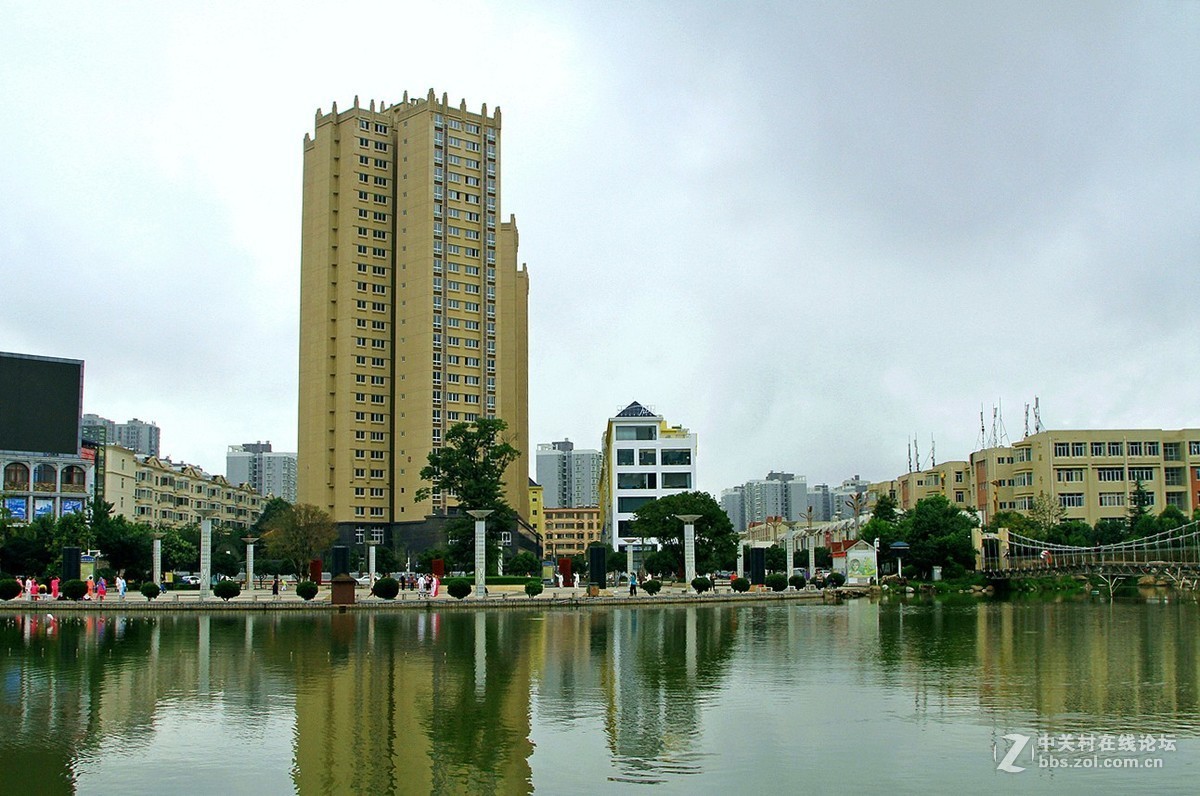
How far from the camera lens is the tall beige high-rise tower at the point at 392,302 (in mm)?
105125

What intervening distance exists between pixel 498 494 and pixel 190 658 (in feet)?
160

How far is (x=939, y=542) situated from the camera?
245 ft

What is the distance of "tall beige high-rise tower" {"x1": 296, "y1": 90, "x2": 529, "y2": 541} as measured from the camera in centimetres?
10512

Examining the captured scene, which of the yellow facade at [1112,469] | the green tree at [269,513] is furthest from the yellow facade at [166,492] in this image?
the yellow facade at [1112,469]

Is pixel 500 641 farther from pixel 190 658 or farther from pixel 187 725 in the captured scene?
pixel 187 725

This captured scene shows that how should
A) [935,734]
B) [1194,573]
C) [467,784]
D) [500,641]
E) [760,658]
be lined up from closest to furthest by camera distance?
[467,784] < [935,734] < [760,658] < [500,641] < [1194,573]

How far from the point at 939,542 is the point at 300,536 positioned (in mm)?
48901

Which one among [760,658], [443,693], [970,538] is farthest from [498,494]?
[443,693]

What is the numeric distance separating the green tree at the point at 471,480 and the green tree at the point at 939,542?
28.0 metres

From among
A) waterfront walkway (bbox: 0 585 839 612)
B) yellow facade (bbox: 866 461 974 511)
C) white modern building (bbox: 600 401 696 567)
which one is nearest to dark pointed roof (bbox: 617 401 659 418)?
white modern building (bbox: 600 401 696 567)

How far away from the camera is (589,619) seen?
41781mm

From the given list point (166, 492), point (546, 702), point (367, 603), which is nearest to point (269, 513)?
point (166, 492)

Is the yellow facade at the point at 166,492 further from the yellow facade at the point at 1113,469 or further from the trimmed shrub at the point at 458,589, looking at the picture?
A: the yellow facade at the point at 1113,469

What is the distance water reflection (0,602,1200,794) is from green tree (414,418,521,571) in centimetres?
3681
